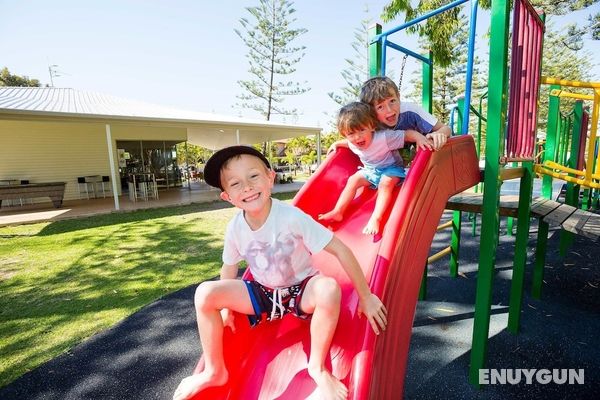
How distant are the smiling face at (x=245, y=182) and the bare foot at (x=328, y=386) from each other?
2.41 ft

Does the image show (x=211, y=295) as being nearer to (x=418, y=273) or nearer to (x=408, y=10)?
(x=418, y=273)

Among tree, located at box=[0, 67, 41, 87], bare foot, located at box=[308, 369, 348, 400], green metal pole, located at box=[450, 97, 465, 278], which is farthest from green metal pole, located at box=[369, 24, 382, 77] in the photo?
tree, located at box=[0, 67, 41, 87]

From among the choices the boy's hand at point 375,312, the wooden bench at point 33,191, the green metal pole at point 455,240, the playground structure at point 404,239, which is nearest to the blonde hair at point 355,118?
the playground structure at point 404,239

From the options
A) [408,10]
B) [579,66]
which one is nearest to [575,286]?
[408,10]

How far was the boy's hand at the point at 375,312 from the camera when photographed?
141 cm

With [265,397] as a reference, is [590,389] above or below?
below

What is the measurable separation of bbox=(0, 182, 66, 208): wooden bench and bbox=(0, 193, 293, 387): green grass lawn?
2457 millimetres

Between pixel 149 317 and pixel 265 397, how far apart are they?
2.11 meters

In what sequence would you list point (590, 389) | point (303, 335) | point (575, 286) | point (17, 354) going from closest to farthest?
point (303, 335) < point (590, 389) < point (17, 354) < point (575, 286)

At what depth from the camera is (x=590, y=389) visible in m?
2.09

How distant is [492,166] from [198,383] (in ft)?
6.56

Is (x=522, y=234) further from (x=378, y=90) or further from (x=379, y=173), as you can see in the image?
(x=378, y=90)

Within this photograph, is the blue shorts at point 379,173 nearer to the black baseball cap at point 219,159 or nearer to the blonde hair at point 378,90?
the blonde hair at point 378,90

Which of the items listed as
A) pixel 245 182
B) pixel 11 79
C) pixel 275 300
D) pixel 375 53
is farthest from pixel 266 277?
pixel 11 79
